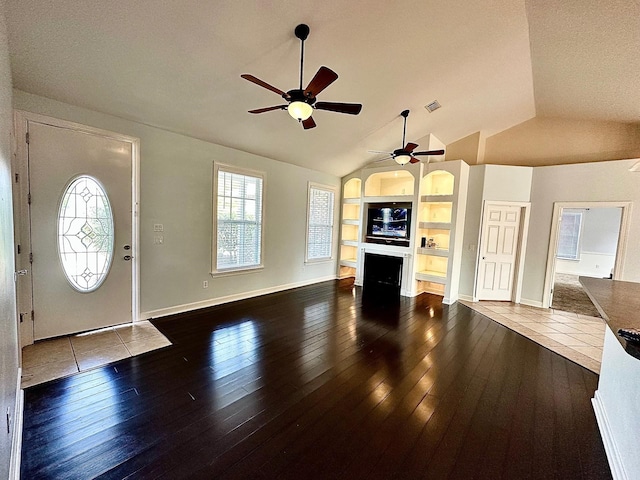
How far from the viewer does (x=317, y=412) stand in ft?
7.21

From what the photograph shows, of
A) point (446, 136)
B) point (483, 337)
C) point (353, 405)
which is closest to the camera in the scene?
point (353, 405)

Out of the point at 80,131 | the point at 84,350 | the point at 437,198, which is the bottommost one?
the point at 84,350

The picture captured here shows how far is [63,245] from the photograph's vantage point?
3.23m

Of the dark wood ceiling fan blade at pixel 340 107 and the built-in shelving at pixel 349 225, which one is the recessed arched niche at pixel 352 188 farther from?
the dark wood ceiling fan blade at pixel 340 107

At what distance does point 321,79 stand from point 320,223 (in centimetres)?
468

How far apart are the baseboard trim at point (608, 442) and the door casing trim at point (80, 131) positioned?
493 centimetres

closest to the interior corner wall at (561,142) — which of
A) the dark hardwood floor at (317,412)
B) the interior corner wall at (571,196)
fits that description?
the interior corner wall at (571,196)

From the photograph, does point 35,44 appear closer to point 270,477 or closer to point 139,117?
point 139,117

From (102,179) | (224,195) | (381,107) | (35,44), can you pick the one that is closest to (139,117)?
(102,179)

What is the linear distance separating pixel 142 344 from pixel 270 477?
2.41m

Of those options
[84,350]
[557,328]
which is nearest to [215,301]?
[84,350]

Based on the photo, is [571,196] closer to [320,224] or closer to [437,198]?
[437,198]

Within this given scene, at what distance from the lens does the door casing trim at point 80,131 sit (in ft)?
9.42

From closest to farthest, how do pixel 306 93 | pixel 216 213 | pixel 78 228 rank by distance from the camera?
pixel 306 93, pixel 78 228, pixel 216 213
